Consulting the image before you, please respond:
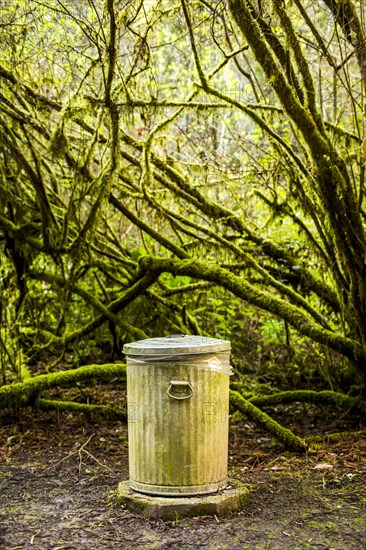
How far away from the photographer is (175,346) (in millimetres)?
4004

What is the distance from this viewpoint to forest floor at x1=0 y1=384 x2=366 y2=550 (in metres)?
3.54

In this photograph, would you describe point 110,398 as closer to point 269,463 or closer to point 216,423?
point 269,463

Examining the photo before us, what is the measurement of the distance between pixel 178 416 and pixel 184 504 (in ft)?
1.68

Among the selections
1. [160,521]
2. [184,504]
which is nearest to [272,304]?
[184,504]

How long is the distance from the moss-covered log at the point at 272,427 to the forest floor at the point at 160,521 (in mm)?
119

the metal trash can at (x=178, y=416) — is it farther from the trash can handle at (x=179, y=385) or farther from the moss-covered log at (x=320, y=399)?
the moss-covered log at (x=320, y=399)

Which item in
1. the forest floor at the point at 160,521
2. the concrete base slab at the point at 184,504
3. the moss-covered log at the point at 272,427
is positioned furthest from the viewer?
the moss-covered log at the point at 272,427

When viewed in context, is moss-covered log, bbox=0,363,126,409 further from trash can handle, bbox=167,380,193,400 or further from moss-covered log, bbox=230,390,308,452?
trash can handle, bbox=167,380,193,400

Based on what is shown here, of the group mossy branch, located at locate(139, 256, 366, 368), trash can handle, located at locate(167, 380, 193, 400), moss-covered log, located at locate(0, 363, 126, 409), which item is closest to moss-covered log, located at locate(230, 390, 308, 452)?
mossy branch, located at locate(139, 256, 366, 368)

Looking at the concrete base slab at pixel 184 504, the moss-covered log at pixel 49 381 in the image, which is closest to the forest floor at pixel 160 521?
the concrete base slab at pixel 184 504

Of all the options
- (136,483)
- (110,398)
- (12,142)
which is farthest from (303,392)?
(12,142)

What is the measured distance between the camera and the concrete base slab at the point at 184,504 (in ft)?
12.8

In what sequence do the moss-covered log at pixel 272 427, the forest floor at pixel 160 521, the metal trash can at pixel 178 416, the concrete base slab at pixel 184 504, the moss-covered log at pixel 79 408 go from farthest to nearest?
the moss-covered log at pixel 79 408
the moss-covered log at pixel 272 427
the metal trash can at pixel 178 416
the concrete base slab at pixel 184 504
the forest floor at pixel 160 521

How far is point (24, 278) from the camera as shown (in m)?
7.14
